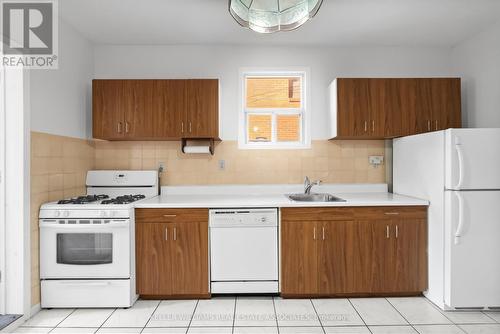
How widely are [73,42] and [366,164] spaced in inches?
134

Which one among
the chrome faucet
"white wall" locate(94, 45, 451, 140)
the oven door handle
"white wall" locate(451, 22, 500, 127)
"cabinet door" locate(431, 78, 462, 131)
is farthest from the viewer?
"white wall" locate(94, 45, 451, 140)

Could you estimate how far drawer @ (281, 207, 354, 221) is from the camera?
2969 millimetres

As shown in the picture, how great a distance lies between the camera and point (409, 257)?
299 centimetres

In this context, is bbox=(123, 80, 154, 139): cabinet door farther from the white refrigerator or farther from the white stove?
the white refrigerator

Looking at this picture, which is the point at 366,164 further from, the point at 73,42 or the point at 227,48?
the point at 73,42

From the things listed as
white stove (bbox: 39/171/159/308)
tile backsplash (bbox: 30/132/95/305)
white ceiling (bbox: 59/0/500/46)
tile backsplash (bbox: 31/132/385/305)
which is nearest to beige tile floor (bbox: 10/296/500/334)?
white stove (bbox: 39/171/159/308)

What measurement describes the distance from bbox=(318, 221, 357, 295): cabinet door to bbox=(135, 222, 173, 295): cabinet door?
1.40 m

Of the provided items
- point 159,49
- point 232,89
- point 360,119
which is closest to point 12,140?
point 159,49

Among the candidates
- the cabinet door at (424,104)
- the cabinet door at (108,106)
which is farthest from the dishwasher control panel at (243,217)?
the cabinet door at (424,104)

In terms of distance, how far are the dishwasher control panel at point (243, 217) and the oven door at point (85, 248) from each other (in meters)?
0.77

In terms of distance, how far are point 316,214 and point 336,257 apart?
1.44ft

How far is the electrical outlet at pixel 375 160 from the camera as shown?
377 cm

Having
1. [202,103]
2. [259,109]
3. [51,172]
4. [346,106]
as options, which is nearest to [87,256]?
[51,172]

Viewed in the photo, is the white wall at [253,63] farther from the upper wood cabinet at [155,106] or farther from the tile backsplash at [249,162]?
the upper wood cabinet at [155,106]
